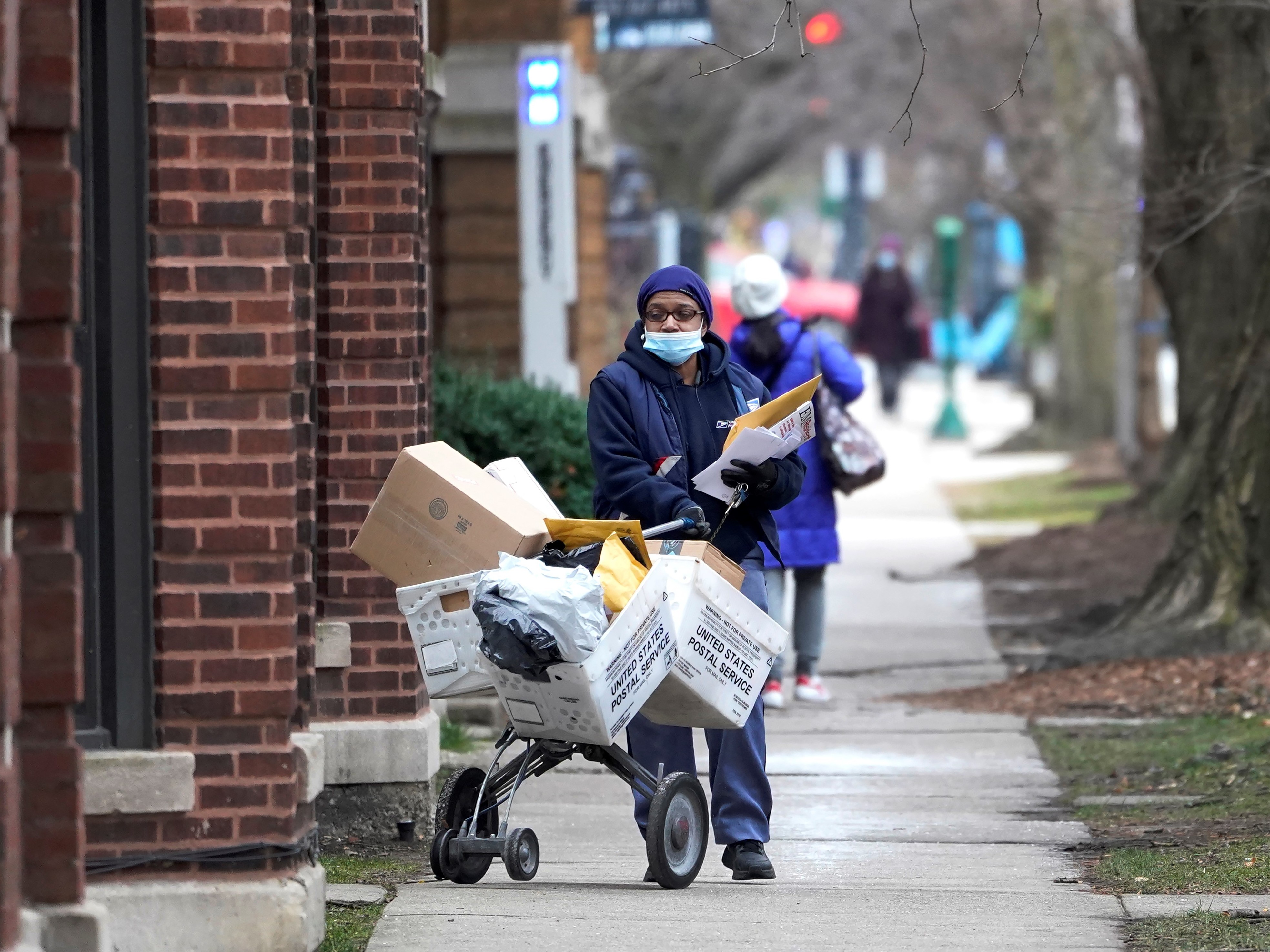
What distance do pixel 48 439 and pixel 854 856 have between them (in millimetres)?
3497

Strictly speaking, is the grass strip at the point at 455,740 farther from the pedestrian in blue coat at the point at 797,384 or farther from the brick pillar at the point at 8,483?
the brick pillar at the point at 8,483

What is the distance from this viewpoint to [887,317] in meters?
29.7

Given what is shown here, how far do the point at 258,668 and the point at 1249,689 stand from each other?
5.87m

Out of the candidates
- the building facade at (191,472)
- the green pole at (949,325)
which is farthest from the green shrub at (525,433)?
the green pole at (949,325)

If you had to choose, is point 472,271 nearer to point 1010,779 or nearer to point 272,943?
point 1010,779

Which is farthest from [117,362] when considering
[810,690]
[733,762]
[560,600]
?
[810,690]

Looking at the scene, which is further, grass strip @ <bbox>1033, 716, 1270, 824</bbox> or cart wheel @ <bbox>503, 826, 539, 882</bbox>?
grass strip @ <bbox>1033, 716, 1270, 824</bbox>

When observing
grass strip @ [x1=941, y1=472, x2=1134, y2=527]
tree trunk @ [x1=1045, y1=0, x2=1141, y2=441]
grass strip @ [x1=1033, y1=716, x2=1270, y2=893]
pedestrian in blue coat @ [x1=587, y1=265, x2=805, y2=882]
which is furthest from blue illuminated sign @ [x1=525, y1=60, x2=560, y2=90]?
grass strip @ [x1=941, y1=472, x2=1134, y2=527]

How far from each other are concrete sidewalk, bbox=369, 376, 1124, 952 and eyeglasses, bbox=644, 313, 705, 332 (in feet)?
5.50

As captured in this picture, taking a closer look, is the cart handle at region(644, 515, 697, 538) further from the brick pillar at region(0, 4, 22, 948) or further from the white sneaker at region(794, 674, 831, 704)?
the white sneaker at region(794, 674, 831, 704)

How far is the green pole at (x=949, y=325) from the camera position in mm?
29000

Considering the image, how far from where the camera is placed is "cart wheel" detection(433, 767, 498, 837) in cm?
639

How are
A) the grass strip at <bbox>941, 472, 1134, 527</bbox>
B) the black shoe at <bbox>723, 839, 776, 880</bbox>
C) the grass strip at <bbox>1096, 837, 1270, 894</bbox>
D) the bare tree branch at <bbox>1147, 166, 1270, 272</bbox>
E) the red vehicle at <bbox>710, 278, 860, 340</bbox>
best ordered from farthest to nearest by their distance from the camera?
1. the red vehicle at <bbox>710, 278, 860, 340</bbox>
2. the grass strip at <bbox>941, 472, 1134, 527</bbox>
3. the bare tree branch at <bbox>1147, 166, 1270, 272</bbox>
4. the black shoe at <bbox>723, 839, 776, 880</bbox>
5. the grass strip at <bbox>1096, 837, 1270, 894</bbox>

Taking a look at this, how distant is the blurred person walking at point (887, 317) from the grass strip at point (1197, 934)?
23.9m
